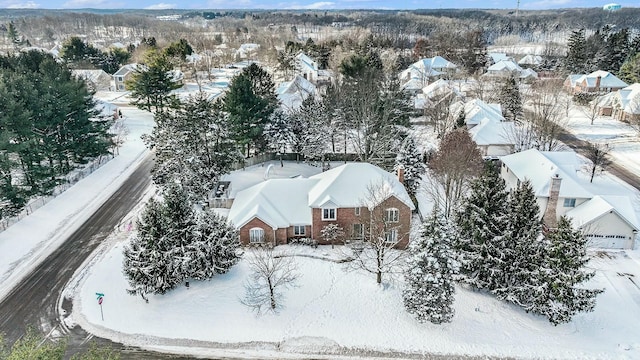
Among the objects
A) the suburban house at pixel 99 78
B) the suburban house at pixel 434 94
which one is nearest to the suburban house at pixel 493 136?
the suburban house at pixel 434 94

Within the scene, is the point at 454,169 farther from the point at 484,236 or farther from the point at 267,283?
the point at 267,283

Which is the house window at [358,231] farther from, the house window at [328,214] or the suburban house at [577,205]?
the suburban house at [577,205]

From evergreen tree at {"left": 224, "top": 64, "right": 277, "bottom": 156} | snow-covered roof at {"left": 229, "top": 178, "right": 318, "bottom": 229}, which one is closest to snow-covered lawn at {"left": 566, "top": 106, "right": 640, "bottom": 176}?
snow-covered roof at {"left": 229, "top": 178, "right": 318, "bottom": 229}

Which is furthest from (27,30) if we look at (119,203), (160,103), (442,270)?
(442,270)

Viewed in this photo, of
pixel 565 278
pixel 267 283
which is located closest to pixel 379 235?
pixel 267 283

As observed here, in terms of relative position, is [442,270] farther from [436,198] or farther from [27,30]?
[27,30]

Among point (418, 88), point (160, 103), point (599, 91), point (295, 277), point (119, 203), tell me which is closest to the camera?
point (295, 277)
